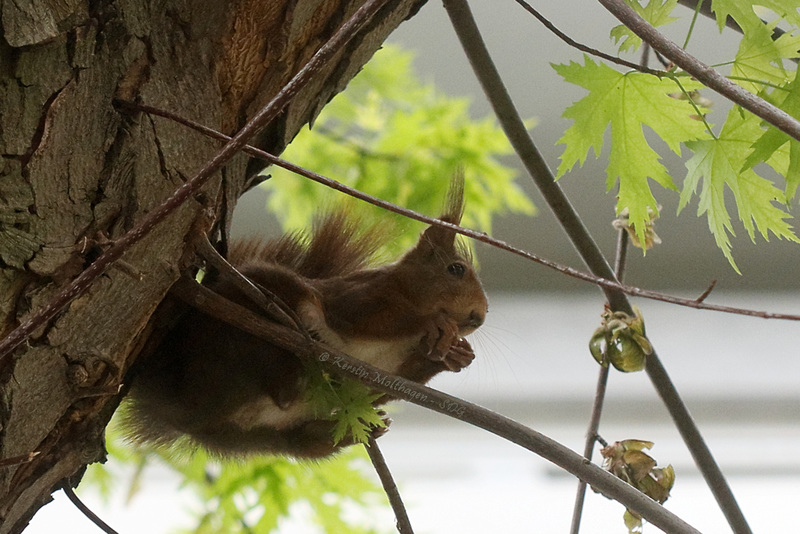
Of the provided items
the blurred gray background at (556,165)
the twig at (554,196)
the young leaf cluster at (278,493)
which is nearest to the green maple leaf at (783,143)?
the twig at (554,196)

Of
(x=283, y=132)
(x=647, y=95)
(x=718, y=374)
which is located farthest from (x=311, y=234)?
(x=718, y=374)

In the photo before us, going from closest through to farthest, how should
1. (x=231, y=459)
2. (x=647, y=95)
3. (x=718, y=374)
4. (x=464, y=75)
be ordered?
(x=647, y=95) → (x=231, y=459) → (x=464, y=75) → (x=718, y=374)

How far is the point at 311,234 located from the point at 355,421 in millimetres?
522

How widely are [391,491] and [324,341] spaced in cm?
25

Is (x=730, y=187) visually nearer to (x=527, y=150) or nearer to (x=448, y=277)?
(x=527, y=150)

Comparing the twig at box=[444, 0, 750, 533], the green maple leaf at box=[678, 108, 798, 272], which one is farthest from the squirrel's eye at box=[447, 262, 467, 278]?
the green maple leaf at box=[678, 108, 798, 272]

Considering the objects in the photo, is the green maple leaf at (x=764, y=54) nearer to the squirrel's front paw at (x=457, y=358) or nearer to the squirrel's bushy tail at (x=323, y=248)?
the squirrel's front paw at (x=457, y=358)

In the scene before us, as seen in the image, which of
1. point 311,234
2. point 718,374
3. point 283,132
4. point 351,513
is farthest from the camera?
point 718,374

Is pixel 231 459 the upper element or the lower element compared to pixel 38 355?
upper

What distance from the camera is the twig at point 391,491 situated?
100cm

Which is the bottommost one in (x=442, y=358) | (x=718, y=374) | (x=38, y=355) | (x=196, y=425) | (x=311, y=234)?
(x=38, y=355)

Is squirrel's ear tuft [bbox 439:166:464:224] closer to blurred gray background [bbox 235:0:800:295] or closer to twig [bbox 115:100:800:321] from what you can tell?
twig [bbox 115:100:800:321]

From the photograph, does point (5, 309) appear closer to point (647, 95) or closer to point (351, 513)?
point (647, 95)

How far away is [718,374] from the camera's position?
3.40m
